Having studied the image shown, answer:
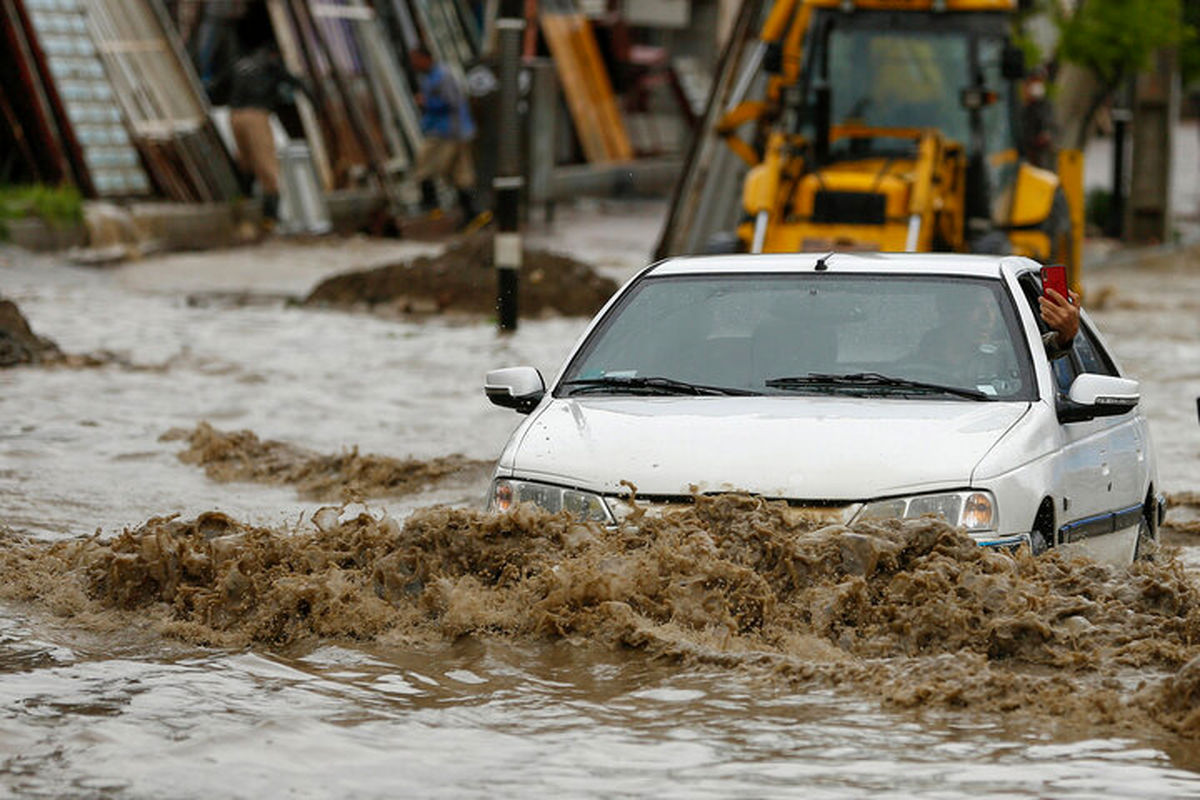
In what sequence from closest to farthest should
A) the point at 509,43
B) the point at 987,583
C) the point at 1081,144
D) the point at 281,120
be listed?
the point at 987,583 → the point at 509,43 → the point at 281,120 → the point at 1081,144

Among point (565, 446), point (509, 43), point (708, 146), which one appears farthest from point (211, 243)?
point (565, 446)

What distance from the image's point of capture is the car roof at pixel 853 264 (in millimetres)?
8922

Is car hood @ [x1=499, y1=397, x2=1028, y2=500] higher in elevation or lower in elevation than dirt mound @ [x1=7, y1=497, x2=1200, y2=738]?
higher

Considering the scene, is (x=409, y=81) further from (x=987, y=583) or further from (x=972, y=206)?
(x=987, y=583)

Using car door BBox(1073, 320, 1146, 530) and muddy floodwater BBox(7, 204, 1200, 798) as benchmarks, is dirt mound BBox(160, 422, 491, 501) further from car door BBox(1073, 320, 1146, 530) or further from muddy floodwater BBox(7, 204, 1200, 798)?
car door BBox(1073, 320, 1146, 530)

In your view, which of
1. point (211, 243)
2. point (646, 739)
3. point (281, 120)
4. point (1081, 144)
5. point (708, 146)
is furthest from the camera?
point (1081, 144)

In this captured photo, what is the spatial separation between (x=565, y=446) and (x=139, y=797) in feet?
7.93

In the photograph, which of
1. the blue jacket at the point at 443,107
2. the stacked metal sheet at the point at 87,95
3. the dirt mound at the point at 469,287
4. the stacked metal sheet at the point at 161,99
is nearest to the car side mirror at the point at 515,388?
the dirt mound at the point at 469,287

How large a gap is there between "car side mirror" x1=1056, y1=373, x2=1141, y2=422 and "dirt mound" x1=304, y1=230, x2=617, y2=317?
40.5ft

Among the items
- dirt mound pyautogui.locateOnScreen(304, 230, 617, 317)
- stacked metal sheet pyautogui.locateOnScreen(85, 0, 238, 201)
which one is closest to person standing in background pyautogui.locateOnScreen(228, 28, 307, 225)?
stacked metal sheet pyautogui.locateOnScreen(85, 0, 238, 201)

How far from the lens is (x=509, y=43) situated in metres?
18.0

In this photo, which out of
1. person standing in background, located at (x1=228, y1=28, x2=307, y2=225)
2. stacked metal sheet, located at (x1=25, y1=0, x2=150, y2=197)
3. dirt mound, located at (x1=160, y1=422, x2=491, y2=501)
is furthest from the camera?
person standing in background, located at (x1=228, y1=28, x2=307, y2=225)

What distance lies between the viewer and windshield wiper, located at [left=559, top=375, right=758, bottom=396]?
8367 millimetres

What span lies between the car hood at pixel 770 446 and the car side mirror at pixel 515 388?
1.75 feet
